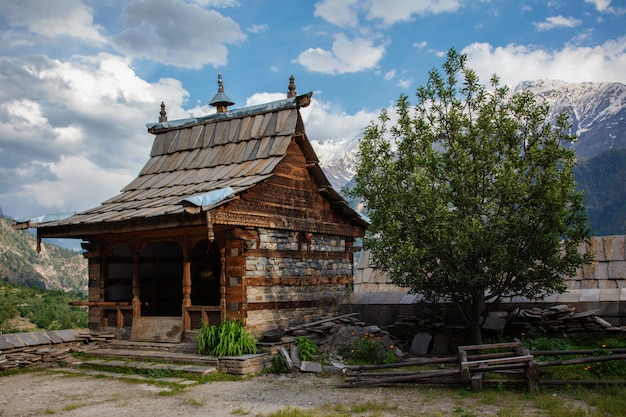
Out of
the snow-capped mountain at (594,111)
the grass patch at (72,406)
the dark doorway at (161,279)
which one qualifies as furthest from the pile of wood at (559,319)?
the snow-capped mountain at (594,111)

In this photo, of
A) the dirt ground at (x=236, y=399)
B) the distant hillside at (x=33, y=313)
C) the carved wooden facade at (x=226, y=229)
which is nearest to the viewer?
the dirt ground at (x=236, y=399)

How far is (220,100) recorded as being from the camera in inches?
816

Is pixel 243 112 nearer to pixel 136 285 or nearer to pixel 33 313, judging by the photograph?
pixel 136 285

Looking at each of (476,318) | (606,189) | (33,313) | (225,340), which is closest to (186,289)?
(225,340)

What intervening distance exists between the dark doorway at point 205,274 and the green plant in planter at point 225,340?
172 inches

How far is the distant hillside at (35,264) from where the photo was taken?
55.6m

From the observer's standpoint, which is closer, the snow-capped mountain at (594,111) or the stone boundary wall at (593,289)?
the stone boundary wall at (593,289)

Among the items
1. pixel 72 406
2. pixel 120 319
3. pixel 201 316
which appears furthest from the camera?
pixel 120 319

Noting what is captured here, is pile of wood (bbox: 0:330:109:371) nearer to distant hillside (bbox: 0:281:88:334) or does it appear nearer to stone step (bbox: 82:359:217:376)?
stone step (bbox: 82:359:217:376)

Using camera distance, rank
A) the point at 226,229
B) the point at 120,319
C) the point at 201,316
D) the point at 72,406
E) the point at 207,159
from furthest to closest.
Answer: the point at 207,159
the point at 120,319
the point at 201,316
the point at 226,229
the point at 72,406

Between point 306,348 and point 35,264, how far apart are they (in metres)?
56.3

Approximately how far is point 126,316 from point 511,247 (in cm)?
1066

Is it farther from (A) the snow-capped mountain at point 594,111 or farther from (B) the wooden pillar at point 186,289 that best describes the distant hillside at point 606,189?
(B) the wooden pillar at point 186,289

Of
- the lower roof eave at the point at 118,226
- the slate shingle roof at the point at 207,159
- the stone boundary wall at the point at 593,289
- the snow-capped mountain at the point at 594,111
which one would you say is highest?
the snow-capped mountain at the point at 594,111
